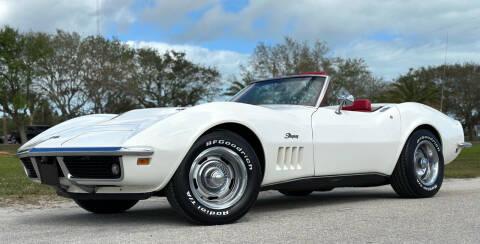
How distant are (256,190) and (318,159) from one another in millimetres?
893

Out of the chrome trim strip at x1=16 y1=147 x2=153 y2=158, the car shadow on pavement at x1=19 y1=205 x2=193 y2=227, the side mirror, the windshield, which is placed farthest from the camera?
the windshield

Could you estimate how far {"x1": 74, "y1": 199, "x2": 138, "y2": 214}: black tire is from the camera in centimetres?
562

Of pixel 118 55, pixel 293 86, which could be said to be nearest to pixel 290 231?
pixel 293 86

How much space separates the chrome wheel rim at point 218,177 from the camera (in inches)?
179

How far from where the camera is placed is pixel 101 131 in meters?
4.62

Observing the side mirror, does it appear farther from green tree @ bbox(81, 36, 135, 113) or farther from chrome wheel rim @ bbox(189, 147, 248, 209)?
green tree @ bbox(81, 36, 135, 113)

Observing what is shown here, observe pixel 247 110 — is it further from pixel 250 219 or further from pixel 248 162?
pixel 250 219

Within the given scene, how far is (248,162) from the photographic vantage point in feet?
15.6

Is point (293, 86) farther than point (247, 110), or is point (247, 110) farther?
point (293, 86)

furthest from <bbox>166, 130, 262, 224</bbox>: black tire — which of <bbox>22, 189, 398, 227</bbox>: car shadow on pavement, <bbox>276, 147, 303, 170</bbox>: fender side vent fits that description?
<bbox>276, 147, 303, 170</bbox>: fender side vent

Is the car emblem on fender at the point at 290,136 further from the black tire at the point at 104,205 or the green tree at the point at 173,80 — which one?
the green tree at the point at 173,80

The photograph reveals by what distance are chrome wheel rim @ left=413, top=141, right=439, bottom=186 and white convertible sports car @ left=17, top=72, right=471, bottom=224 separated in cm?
13

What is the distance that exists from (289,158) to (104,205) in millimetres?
1921

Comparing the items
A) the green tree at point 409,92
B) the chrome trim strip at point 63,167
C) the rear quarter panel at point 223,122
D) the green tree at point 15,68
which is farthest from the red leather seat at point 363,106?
the green tree at point 409,92
